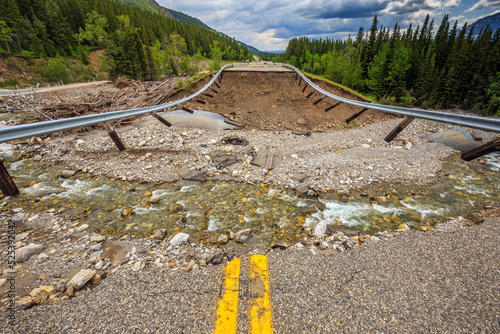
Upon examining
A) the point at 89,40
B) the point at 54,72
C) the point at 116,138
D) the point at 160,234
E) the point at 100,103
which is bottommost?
the point at 160,234

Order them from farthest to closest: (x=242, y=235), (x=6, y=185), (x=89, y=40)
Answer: (x=89, y=40) → (x=6, y=185) → (x=242, y=235)

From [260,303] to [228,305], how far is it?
0.35 metres

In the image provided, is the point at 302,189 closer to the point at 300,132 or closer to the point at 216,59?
the point at 300,132

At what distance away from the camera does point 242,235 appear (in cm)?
359

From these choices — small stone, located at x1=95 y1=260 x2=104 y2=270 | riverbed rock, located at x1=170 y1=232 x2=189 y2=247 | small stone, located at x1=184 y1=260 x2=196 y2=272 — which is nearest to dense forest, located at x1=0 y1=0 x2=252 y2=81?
riverbed rock, located at x1=170 y1=232 x2=189 y2=247

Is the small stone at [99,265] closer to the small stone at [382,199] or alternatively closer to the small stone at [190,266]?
the small stone at [190,266]

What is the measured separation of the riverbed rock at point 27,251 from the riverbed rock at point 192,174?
3.22 metres

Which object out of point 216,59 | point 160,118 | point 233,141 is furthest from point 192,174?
point 216,59

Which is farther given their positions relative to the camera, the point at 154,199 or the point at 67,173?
the point at 67,173

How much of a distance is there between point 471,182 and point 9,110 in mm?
28970

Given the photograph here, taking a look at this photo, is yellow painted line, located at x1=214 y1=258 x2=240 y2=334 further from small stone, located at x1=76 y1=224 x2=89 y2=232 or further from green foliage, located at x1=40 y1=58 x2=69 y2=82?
green foliage, located at x1=40 y1=58 x2=69 y2=82

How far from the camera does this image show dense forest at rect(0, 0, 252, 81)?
33938 millimetres

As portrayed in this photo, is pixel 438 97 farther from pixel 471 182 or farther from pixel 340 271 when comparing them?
pixel 340 271

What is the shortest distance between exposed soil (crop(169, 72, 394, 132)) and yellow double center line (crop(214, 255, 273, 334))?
898cm
